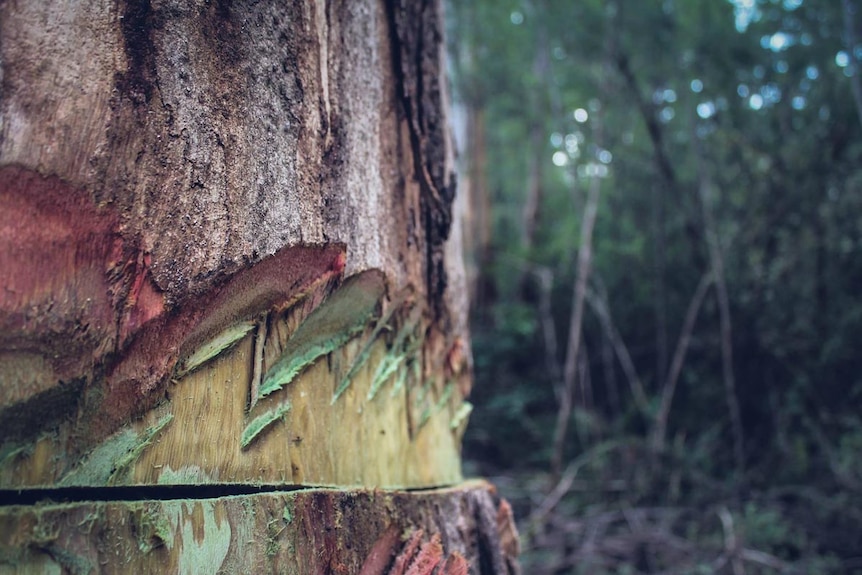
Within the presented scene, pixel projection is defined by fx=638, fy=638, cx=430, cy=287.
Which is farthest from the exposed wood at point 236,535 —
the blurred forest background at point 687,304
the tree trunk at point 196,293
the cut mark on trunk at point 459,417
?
the blurred forest background at point 687,304

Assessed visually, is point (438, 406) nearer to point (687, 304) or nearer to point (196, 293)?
point (196, 293)

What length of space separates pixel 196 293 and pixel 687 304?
4.26 meters

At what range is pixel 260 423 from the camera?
Answer: 67 cm

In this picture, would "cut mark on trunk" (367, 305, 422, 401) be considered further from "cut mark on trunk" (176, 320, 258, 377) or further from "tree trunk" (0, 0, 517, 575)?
"cut mark on trunk" (176, 320, 258, 377)

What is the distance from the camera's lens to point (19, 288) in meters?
0.54

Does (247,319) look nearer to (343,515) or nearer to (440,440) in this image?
(343,515)

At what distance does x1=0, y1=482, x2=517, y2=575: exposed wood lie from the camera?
53 cm

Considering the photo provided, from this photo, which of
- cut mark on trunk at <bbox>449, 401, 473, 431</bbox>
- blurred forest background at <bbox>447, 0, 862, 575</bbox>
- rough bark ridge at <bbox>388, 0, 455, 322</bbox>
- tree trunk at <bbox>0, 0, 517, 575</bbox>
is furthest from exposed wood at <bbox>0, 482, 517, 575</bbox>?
blurred forest background at <bbox>447, 0, 862, 575</bbox>

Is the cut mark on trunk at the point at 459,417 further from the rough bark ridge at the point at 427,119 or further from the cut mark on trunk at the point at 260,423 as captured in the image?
the cut mark on trunk at the point at 260,423

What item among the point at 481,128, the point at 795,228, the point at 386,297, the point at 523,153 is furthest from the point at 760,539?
the point at 523,153

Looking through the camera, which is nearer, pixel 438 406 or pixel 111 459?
pixel 111 459

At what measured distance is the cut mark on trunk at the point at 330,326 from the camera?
70cm

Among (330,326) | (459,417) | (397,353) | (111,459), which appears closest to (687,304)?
(459,417)

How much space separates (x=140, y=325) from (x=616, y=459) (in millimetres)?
3563
